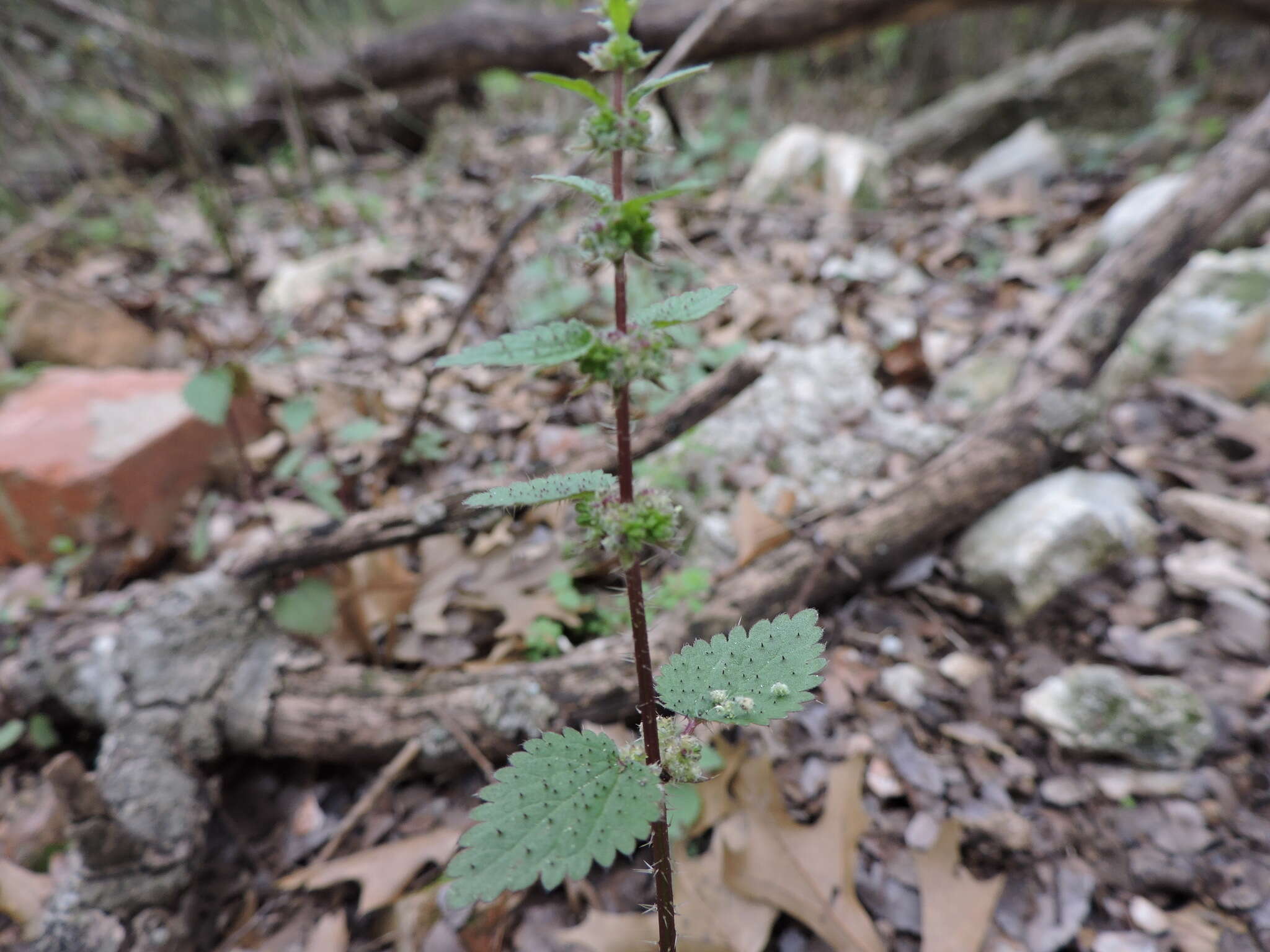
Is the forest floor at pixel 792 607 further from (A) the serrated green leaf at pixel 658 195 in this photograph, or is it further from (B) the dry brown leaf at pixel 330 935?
(A) the serrated green leaf at pixel 658 195

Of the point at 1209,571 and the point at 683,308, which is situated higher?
the point at 683,308

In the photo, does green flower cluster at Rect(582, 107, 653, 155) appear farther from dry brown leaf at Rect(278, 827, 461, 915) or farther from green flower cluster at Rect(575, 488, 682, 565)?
dry brown leaf at Rect(278, 827, 461, 915)

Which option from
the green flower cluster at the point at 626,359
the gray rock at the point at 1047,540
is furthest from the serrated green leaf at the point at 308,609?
the gray rock at the point at 1047,540

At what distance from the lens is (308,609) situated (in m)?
1.98

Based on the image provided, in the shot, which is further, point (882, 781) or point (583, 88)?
point (882, 781)

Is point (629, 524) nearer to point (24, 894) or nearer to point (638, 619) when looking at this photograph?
point (638, 619)

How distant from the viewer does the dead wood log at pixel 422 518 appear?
6.05 feet

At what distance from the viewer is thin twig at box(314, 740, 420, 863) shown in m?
1.79

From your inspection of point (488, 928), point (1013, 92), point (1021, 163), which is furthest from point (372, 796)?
point (1013, 92)

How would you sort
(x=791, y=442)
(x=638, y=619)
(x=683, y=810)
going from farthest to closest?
(x=791, y=442)
(x=683, y=810)
(x=638, y=619)

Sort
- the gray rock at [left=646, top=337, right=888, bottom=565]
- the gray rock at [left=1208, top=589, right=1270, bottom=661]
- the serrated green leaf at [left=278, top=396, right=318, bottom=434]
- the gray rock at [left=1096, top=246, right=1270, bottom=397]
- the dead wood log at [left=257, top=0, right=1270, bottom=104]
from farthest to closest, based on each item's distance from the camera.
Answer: the dead wood log at [left=257, top=0, right=1270, bottom=104]
the gray rock at [left=1096, top=246, right=1270, bottom=397]
the gray rock at [left=646, top=337, right=888, bottom=565]
the serrated green leaf at [left=278, top=396, right=318, bottom=434]
the gray rock at [left=1208, top=589, right=1270, bottom=661]

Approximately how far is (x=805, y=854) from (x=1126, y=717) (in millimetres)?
1003

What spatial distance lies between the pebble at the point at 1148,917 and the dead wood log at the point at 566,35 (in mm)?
4350

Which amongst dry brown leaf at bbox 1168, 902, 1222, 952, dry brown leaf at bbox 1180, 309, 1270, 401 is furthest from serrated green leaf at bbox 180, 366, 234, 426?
dry brown leaf at bbox 1180, 309, 1270, 401
